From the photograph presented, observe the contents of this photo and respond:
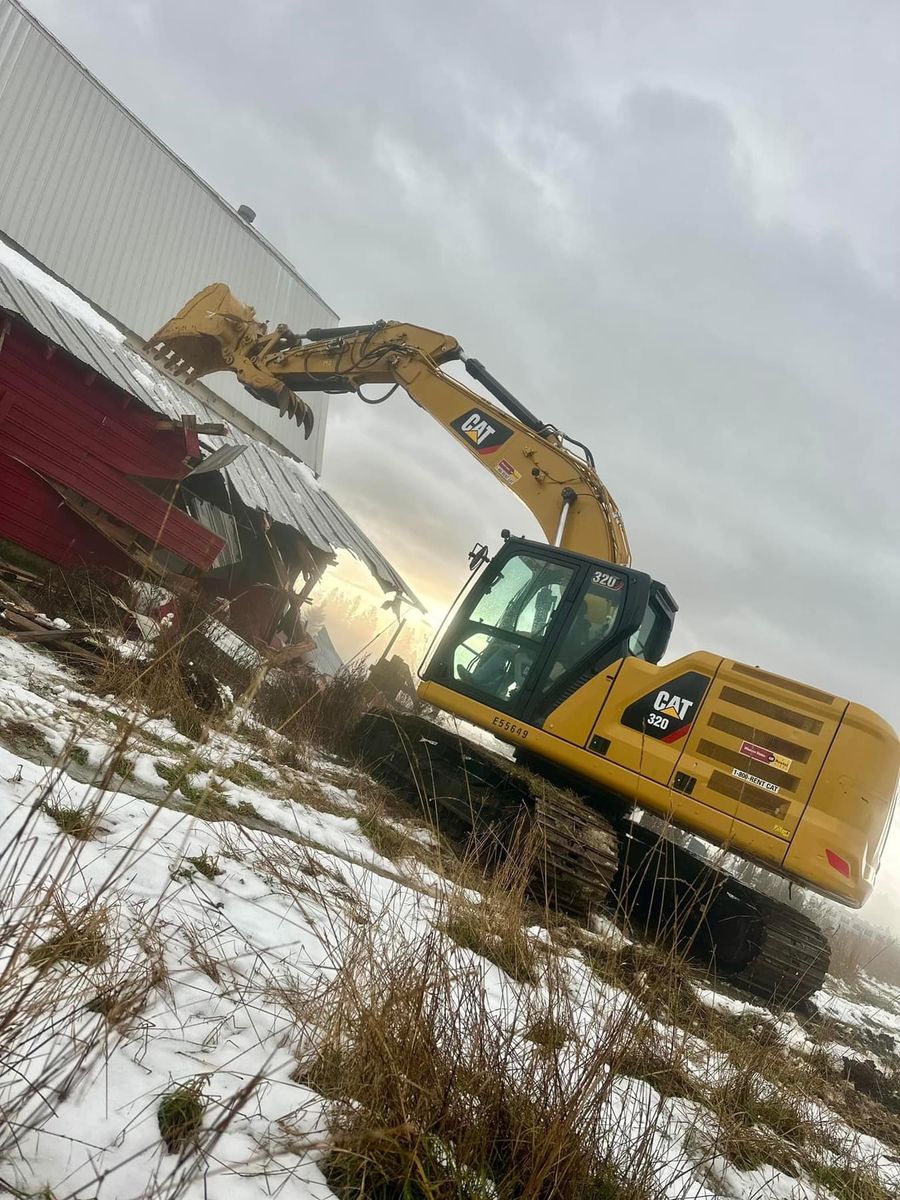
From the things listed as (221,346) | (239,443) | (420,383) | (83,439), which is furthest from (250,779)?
(239,443)

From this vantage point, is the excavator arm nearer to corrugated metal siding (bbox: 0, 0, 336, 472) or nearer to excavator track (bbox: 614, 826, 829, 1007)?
Answer: excavator track (bbox: 614, 826, 829, 1007)

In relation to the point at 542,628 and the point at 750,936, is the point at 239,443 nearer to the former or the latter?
the point at 542,628

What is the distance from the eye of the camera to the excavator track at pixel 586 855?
18.3 feet

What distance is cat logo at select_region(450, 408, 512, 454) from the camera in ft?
27.8

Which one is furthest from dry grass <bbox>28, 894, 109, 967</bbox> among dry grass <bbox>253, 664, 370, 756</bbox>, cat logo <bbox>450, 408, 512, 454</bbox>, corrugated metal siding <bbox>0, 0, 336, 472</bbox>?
corrugated metal siding <bbox>0, 0, 336, 472</bbox>

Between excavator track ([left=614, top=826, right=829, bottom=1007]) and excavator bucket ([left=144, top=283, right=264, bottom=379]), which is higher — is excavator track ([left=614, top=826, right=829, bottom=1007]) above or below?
below

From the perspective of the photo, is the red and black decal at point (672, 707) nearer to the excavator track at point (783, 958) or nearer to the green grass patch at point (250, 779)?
the excavator track at point (783, 958)

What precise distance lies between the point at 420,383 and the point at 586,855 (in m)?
6.01

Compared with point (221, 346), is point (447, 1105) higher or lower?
lower

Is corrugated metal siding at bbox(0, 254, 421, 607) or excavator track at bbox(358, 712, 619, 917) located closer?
excavator track at bbox(358, 712, 619, 917)

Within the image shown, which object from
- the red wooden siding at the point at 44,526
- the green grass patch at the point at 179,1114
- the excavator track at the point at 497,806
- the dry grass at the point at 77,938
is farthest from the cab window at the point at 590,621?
the red wooden siding at the point at 44,526

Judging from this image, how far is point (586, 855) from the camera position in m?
5.53

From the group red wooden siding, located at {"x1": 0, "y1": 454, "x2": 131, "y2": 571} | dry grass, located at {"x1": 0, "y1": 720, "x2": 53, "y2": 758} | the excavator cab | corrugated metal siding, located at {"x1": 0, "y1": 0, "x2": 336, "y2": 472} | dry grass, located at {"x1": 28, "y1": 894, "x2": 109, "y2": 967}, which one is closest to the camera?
dry grass, located at {"x1": 28, "y1": 894, "x2": 109, "y2": 967}

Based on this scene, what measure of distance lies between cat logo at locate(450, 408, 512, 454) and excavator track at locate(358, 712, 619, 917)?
3177 mm
